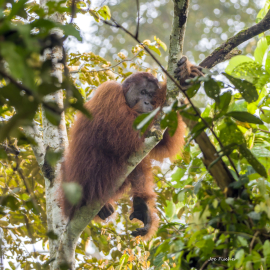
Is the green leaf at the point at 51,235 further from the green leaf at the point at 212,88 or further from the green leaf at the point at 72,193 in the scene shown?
the green leaf at the point at 212,88

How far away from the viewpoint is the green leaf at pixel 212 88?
1308 mm

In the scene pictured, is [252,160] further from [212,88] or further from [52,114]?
[52,114]

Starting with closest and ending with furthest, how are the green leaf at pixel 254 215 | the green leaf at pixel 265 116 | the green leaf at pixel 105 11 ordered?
the green leaf at pixel 254 215 → the green leaf at pixel 265 116 → the green leaf at pixel 105 11

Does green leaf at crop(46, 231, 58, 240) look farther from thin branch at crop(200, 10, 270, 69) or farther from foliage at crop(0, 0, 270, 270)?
thin branch at crop(200, 10, 270, 69)

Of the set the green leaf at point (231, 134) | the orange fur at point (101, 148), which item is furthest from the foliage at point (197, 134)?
the orange fur at point (101, 148)

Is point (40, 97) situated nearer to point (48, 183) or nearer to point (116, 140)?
point (116, 140)

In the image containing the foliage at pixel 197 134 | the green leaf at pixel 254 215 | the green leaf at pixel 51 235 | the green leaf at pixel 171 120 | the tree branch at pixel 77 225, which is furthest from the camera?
the tree branch at pixel 77 225

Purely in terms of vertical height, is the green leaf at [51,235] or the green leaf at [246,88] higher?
the green leaf at [246,88]

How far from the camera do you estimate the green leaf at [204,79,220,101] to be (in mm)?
1308

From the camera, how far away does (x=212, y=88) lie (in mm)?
1329

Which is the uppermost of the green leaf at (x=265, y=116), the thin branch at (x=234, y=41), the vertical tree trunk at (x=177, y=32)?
the thin branch at (x=234, y=41)

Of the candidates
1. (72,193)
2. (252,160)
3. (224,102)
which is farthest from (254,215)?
(72,193)

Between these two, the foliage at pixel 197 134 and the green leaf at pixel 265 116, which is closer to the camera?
the foliage at pixel 197 134

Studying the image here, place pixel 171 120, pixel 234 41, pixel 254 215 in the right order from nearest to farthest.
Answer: pixel 254 215 → pixel 171 120 → pixel 234 41
